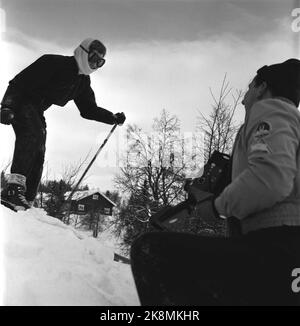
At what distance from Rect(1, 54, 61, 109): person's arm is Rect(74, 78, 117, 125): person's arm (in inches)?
8.4

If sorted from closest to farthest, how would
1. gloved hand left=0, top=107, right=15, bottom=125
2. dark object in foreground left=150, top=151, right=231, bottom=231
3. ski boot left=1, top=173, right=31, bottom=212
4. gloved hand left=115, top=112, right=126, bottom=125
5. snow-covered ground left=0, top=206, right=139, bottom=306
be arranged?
dark object in foreground left=150, top=151, right=231, bottom=231, snow-covered ground left=0, top=206, right=139, bottom=306, gloved hand left=0, top=107, right=15, bottom=125, ski boot left=1, top=173, right=31, bottom=212, gloved hand left=115, top=112, right=126, bottom=125

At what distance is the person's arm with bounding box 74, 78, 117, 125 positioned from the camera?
7.36 feet

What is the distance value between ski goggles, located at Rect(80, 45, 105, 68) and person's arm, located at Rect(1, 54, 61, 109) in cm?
20

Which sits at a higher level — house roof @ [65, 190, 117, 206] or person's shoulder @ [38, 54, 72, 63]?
person's shoulder @ [38, 54, 72, 63]

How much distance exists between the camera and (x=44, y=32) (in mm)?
1961

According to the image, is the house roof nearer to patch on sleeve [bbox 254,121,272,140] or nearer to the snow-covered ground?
the snow-covered ground

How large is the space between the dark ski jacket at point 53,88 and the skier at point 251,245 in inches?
52.2

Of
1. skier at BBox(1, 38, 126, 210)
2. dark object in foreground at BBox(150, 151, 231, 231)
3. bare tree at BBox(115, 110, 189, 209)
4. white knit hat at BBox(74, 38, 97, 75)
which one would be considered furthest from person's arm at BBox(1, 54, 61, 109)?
dark object in foreground at BBox(150, 151, 231, 231)

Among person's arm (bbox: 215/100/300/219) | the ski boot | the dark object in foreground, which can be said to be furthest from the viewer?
the ski boot

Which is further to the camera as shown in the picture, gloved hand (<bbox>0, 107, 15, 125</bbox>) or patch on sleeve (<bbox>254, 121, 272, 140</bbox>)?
gloved hand (<bbox>0, 107, 15, 125</bbox>)

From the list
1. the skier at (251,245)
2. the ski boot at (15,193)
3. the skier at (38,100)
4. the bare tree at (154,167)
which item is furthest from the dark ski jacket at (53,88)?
the skier at (251,245)

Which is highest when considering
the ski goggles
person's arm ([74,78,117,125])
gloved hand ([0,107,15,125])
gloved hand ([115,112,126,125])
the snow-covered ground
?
the ski goggles
